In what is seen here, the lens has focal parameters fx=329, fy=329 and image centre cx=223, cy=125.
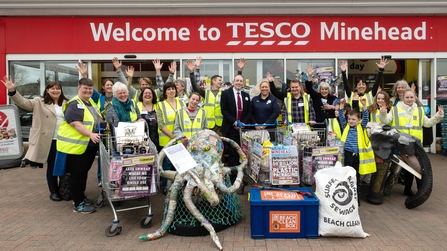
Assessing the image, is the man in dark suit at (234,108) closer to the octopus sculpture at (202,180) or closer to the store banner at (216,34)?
the octopus sculpture at (202,180)

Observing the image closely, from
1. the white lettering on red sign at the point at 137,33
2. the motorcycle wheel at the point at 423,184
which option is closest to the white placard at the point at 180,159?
the motorcycle wheel at the point at 423,184

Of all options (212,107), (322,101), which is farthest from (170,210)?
(322,101)

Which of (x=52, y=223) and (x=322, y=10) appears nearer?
(x=52, y=223)

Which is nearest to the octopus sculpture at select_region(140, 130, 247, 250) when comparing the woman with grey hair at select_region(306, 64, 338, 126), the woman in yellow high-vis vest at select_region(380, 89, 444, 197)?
the woman with grey hair at select_region(306, 64, 338, 126)

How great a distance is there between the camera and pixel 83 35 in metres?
8.69

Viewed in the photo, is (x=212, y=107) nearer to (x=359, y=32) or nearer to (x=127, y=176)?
(x=127, y=176)

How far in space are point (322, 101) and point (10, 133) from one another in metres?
7.44

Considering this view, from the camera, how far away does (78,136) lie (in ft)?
14.5

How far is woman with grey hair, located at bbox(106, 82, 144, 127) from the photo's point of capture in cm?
457

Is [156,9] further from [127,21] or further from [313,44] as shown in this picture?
[313,44]

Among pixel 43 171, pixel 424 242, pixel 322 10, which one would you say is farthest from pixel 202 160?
pixel 322 10

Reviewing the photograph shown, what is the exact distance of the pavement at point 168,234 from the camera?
3.53 m

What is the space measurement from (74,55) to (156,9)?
98.8 inches

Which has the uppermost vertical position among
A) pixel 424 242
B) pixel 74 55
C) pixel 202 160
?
pixel 74 55
